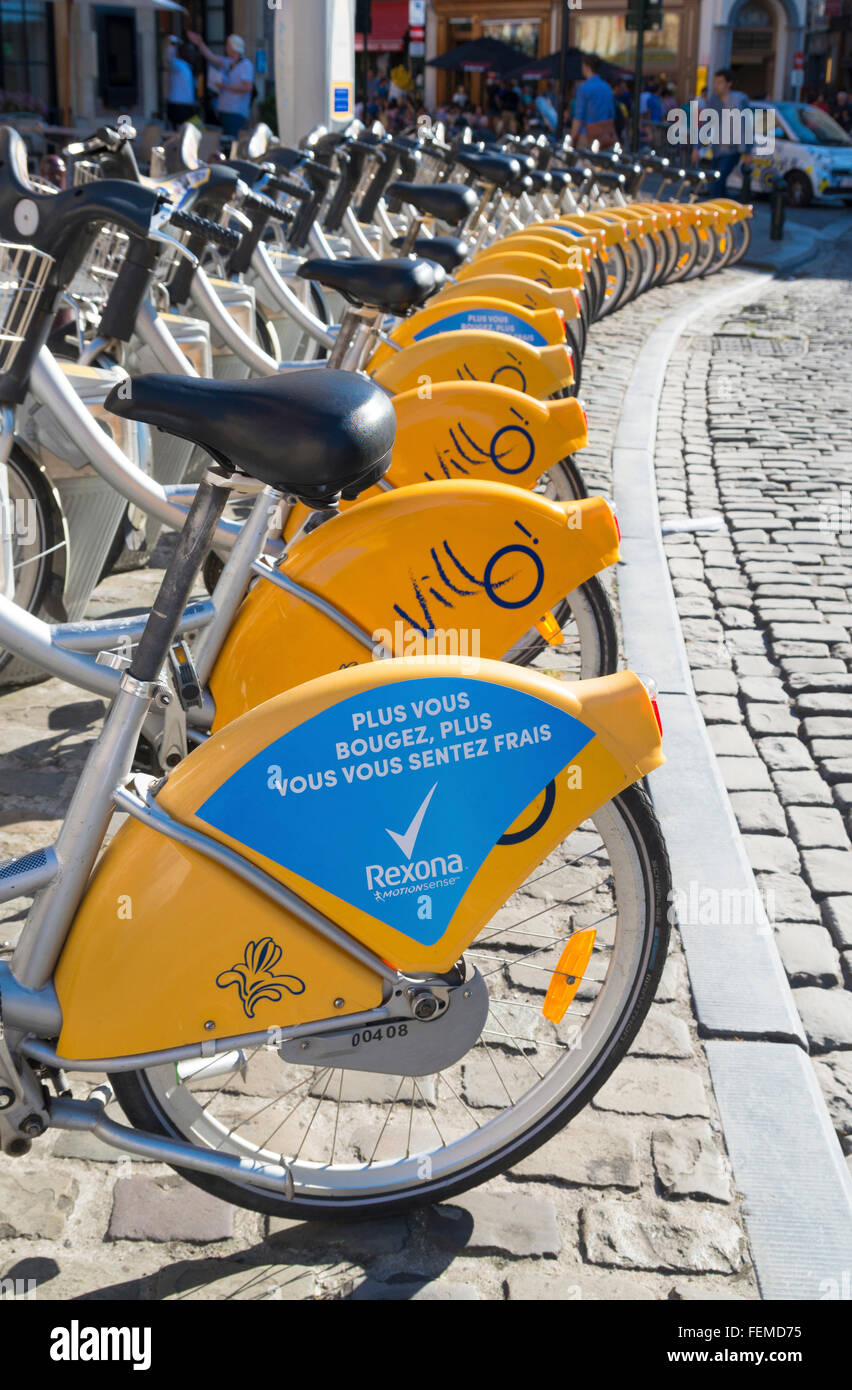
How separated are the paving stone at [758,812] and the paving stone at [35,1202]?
206 centimetres

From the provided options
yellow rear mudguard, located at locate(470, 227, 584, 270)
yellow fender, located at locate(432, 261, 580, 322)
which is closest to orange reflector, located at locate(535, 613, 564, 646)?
yellow fender, located at locate(432, 261, 580, 322)

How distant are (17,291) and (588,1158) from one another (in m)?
2.06

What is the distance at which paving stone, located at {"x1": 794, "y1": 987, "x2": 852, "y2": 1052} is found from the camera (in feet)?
9.76

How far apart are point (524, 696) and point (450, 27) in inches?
1899

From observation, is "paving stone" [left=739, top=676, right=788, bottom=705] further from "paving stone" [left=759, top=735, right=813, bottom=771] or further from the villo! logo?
the villo! logo

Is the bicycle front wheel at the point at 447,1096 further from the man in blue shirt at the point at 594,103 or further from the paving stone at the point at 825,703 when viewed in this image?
the man in blue shirt at the point at 594,103

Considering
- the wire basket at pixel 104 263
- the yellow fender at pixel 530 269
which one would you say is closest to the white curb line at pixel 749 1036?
the wire basket at pixel 104 263

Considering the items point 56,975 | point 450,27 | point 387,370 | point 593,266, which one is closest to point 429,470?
point 387,370

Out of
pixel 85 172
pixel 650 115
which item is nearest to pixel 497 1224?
pixel 85 172

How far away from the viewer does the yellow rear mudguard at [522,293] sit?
562 centimetres

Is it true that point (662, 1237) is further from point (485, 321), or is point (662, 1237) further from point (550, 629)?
point (485, 321)

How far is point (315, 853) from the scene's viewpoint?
2.09 meters
